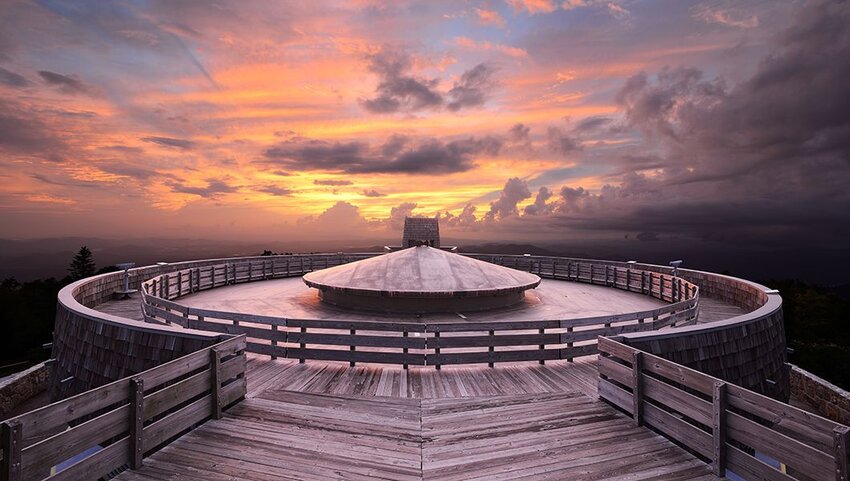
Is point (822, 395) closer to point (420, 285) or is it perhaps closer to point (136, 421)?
point (420, 285)

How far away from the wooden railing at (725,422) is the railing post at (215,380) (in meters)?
6.84

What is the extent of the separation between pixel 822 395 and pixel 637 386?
19.6 metres

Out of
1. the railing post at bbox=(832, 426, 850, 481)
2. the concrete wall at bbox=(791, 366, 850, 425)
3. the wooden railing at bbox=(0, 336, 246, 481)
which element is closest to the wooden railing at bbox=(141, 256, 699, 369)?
the wooden railing at bbox=(0, 336, 246, 481)

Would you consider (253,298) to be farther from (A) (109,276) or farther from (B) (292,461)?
(B) (292,461)

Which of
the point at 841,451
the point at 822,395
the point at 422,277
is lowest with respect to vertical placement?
the point at 822,395

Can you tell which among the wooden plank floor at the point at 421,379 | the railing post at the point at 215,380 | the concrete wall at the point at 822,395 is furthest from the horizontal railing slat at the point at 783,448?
the concrete wall at the point at 822,395

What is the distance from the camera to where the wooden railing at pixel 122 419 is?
4.56m

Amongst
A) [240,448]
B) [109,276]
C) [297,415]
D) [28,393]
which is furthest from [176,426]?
[28,393]

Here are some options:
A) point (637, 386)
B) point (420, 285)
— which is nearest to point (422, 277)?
point (420, 285)

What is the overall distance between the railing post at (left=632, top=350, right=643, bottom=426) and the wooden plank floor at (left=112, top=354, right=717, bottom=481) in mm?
201

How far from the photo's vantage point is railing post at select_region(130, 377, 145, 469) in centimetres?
575

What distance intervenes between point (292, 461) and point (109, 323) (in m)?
6.24

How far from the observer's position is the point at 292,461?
5.92m

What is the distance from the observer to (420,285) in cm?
1850
